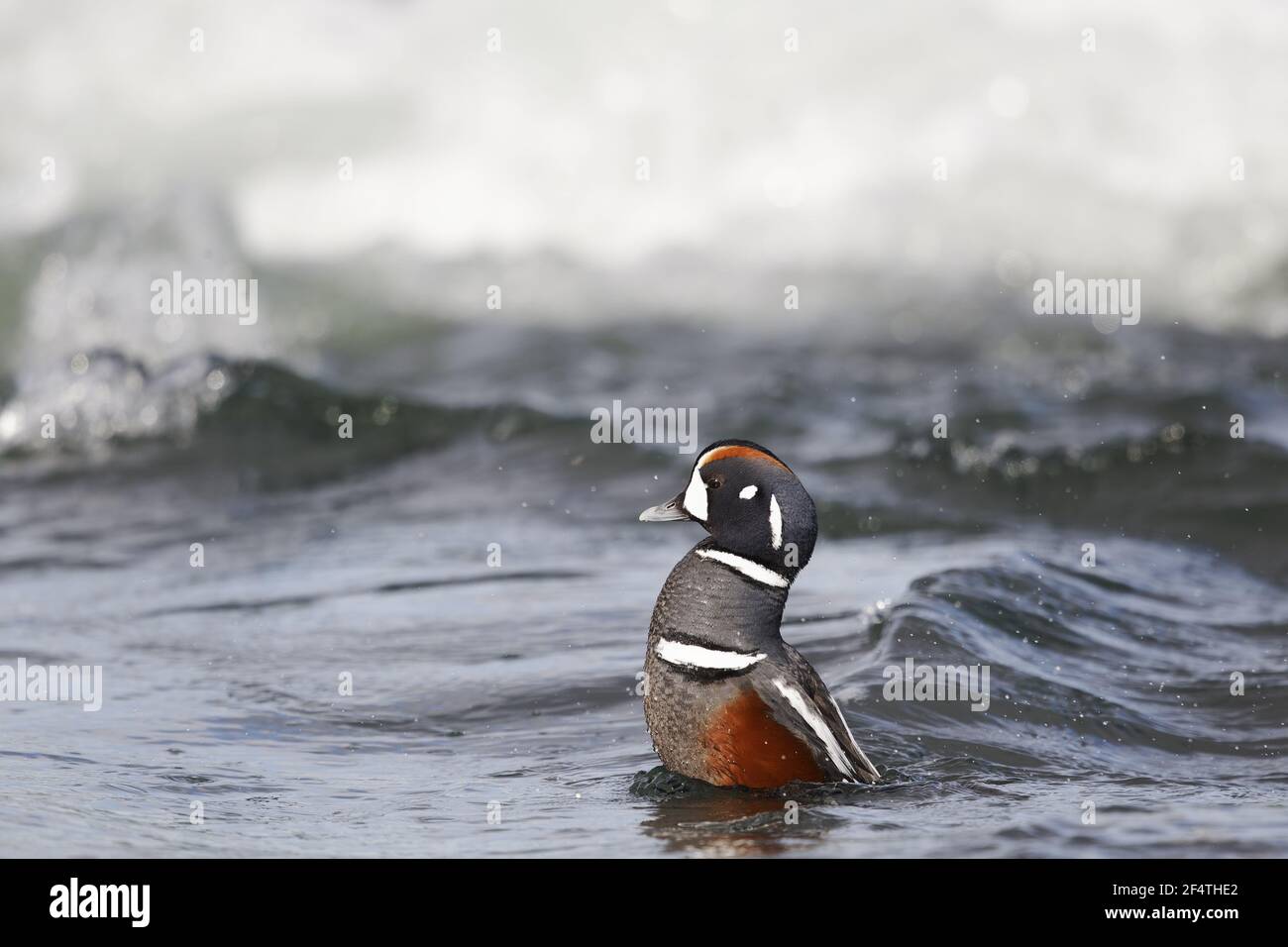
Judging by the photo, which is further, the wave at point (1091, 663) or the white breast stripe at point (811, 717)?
the wave at point (1091, 663)

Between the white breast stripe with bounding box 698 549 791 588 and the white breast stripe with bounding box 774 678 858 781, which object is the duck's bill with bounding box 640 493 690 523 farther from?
the white breast stripe with bounding box 774 678 858 781

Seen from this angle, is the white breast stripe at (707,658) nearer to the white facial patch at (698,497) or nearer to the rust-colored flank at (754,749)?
the rust-colored flank at (754,749)

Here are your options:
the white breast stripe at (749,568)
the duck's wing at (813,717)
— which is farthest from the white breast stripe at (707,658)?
the white breast stripe at (749,568)

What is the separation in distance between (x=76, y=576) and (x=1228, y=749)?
733 centimetres

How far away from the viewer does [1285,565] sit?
11641 millimetres

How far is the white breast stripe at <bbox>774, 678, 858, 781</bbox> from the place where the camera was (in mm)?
6289

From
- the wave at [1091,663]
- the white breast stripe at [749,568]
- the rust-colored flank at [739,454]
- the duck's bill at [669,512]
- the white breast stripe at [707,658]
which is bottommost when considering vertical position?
the wave at [1091,663]

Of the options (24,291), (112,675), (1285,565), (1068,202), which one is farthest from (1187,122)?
(112,675)

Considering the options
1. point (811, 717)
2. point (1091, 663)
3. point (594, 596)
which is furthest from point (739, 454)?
point (594, 596)

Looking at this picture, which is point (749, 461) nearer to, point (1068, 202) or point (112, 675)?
point (112, 675)

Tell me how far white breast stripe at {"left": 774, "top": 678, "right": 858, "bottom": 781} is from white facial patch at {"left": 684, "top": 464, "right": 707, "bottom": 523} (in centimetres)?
69

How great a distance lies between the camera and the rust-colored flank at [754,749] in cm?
627

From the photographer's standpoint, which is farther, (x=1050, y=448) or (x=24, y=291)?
(x=24, y=291)

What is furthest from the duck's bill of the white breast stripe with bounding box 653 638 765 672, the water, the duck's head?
the water
